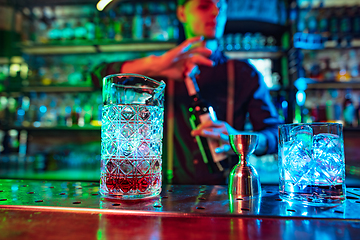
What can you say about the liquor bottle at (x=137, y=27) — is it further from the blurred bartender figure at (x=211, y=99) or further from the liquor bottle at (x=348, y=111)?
the liquor bottle at (x=348, y=111)

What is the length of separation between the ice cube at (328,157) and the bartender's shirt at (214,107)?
3.04 feet

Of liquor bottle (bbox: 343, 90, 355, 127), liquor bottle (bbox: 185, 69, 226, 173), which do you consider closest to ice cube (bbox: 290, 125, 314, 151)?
liquor bottle (bbox: 185, 69, 226, 173)

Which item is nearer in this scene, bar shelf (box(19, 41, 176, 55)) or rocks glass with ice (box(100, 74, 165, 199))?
rocks glass with ice (box(100, 74, 165, 199))

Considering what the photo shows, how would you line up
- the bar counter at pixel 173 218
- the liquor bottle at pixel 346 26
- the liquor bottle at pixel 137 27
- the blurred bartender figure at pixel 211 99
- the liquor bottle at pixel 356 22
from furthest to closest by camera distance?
1. the liquor bottle at pixel 137 27
2. the liquor bottle at pixel 356 22
3. the liquor bottle at pixel 346 26
4. the blurred bartender figure at pixel 211 99
5. the bar counter at pixel 173 218

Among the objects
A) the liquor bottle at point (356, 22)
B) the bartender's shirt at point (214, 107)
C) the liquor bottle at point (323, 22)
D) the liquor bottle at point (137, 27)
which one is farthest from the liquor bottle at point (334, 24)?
the liquor bottle at point (137, 27)

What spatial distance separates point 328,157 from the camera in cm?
54

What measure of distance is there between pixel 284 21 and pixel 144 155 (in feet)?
8.26

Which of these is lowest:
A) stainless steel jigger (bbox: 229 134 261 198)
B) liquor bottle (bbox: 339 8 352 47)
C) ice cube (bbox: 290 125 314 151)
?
stainless steel jigger (bbox: 229 134 261 198)

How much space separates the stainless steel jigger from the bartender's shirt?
32.7 inches

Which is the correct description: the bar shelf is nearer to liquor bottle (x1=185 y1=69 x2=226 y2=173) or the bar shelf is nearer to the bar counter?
liquor bottle (x1=185 y1=69 x2=226 y2=173)

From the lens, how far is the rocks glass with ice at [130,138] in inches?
22.8

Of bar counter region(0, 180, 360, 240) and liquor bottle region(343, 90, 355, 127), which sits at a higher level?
liquor bottle region(343, 90, 355, 127)

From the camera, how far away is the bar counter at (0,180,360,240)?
1.26ft

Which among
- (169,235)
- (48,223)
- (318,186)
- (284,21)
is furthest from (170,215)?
(284,21)
